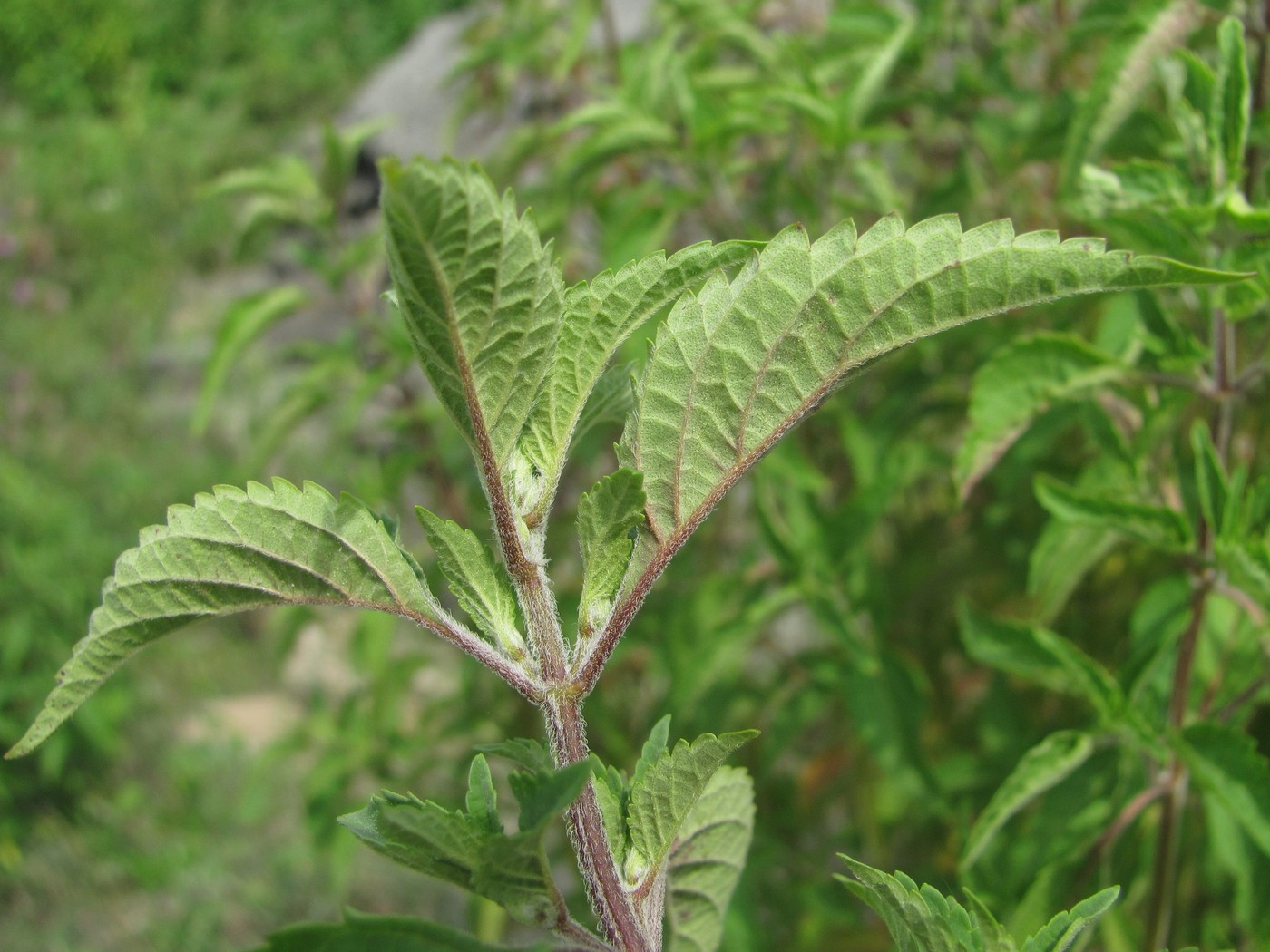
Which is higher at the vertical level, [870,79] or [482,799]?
[870,79]

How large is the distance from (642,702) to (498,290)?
73.0 inches

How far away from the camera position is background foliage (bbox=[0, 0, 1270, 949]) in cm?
105

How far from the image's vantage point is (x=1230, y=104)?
95 centimetres

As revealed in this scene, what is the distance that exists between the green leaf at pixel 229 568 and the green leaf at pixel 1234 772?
0.73 m

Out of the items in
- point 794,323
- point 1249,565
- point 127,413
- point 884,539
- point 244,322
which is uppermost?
point 127,413

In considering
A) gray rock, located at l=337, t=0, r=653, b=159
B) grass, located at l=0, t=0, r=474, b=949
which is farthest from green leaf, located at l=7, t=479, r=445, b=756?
gray rock, located at l=337, t=0, r=653, b=159


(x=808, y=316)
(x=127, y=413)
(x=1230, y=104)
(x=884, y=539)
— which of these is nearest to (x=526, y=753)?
(x=808, y=316)

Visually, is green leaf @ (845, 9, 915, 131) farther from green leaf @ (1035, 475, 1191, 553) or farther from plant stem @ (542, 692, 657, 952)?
plant stem @ (542, 692, 657, 952)

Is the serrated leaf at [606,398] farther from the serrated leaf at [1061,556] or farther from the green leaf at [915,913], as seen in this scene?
the serrated leaf at [1061,556]

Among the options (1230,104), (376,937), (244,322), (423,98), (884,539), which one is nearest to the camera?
(376,937)

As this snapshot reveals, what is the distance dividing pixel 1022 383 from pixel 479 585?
63cm

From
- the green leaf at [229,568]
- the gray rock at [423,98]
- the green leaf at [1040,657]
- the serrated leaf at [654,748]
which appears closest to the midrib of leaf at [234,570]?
the green leaf at [229,568]

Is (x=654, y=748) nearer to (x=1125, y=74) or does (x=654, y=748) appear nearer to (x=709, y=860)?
(x=709, y=860)

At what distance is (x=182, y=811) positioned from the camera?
164 inches
